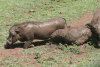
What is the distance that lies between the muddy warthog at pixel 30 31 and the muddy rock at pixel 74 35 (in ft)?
1.25

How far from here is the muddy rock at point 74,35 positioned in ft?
22.0

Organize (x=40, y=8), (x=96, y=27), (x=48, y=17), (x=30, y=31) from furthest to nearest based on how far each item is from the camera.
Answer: (x=40, y=8), (x=48, y=17), (x=30, y=31), (x=96, y=27)

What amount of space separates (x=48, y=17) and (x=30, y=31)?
413cm

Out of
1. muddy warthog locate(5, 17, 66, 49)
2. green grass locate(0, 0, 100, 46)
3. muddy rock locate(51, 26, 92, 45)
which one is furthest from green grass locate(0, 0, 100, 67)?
muddy warthog locate(5, 17, 66, 49)

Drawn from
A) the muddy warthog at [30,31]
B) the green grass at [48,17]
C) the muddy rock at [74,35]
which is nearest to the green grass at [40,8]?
the green grass at [48,17]

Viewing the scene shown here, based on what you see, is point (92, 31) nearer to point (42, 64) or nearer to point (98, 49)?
point (98, 49)

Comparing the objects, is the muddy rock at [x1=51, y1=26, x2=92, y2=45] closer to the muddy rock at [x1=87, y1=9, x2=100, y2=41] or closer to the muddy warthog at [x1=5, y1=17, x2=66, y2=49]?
the muddy rock at [x1=87, y1=9, x2=100, y2=41]

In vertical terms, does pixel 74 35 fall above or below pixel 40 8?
below

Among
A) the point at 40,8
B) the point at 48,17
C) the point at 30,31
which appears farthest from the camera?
the point at 40,8

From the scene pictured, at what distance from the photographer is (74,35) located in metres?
6.73

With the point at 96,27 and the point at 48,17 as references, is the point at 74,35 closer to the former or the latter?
the point at 96,27

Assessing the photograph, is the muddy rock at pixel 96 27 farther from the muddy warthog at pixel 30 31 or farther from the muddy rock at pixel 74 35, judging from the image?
the muddy warthog at pixel 30 31

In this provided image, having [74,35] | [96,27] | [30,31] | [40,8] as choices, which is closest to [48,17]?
[40,8]

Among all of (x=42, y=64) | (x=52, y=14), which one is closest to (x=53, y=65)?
(x=42, y=64)
